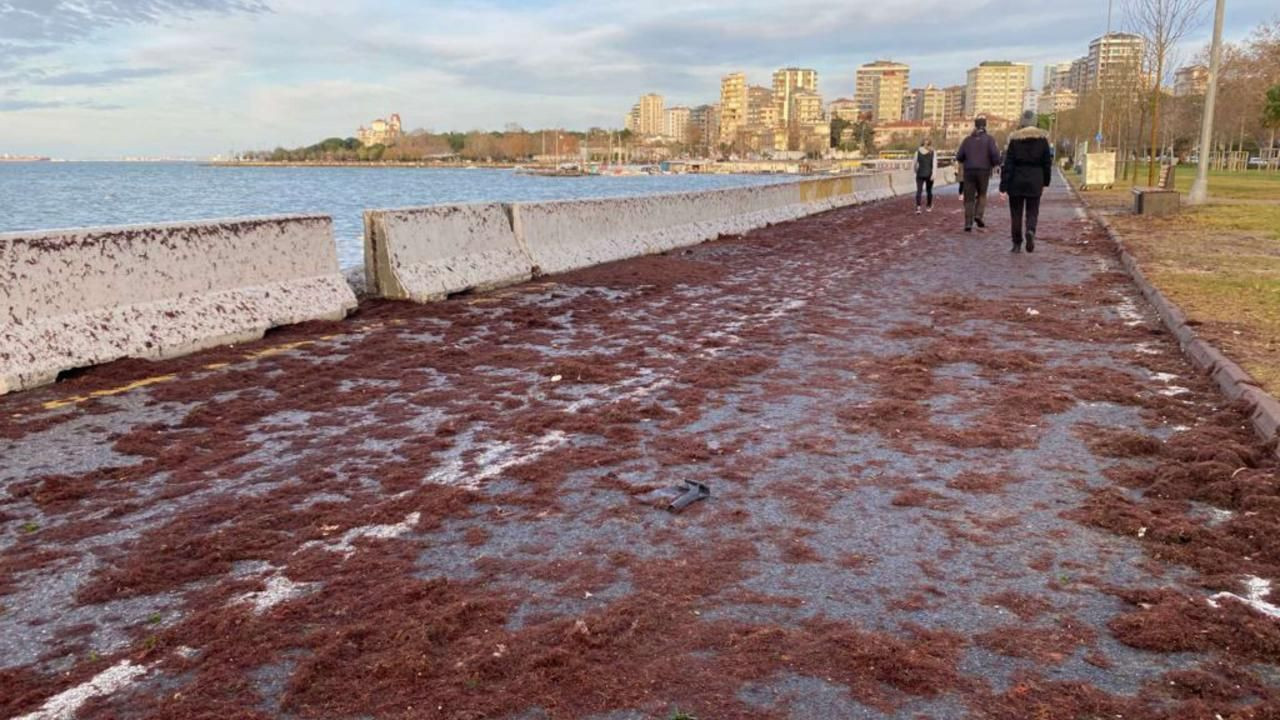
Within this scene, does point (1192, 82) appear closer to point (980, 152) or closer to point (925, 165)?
point (925, 165)

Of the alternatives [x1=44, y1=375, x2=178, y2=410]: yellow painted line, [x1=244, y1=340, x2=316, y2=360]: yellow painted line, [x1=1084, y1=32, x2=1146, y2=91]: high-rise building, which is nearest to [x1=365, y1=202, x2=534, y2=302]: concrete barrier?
[x1=244, y1=340, x2=316, y2=360]: yellow painted line

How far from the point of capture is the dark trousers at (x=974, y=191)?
19891 mm

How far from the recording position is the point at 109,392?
6617 millimetres

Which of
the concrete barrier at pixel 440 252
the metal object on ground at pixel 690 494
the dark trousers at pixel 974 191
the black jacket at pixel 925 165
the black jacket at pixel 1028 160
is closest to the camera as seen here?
the metal object on ground at pixel 690 494

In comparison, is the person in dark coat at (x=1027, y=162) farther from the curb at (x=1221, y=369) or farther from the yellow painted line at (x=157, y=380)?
the yellow painted line at (x=157, y=380)

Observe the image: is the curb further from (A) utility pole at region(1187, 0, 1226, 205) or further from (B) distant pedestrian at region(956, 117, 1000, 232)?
(A) utility pole at region(1187, 0, 1226, 205)

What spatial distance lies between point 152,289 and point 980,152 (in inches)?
629

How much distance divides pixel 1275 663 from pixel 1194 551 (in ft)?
3.06

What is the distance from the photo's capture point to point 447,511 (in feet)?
14.7

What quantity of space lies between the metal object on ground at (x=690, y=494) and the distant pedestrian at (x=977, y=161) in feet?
49.8

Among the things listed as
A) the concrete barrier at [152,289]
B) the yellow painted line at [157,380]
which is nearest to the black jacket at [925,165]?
the concrete barrier at [152,289]

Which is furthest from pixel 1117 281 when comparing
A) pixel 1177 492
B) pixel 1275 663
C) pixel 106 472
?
pixel 106 472

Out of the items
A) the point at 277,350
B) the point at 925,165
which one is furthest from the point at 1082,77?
the point at 277,350

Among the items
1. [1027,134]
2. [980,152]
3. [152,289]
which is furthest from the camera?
[980,152]
